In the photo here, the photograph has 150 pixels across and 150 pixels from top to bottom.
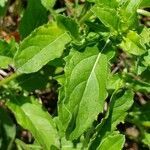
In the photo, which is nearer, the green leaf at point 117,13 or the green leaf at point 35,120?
the green leaf at point 117,13

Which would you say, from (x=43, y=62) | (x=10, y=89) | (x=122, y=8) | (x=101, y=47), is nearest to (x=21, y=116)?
(x=10, y=89)

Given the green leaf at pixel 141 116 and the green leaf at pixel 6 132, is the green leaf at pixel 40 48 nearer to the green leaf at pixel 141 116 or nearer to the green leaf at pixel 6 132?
the green leaf at pixel 6 132

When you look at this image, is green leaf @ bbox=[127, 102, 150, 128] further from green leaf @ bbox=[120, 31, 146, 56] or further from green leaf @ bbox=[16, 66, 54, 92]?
green leaf @ bbox=[120, 31, 146, 56]

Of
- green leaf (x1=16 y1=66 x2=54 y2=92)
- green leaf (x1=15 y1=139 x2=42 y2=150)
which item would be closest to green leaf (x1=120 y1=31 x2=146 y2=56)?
green leaf (x1=16 y1=66 x2=54 y2=92)

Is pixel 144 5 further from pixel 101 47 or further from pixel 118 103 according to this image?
pixel 118 103

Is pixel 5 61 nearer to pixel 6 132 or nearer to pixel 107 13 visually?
pixel 6 132

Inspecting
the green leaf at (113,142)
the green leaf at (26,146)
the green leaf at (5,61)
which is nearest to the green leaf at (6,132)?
the green leaf at (26,146)

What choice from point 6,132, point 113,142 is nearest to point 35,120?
point 6,132
